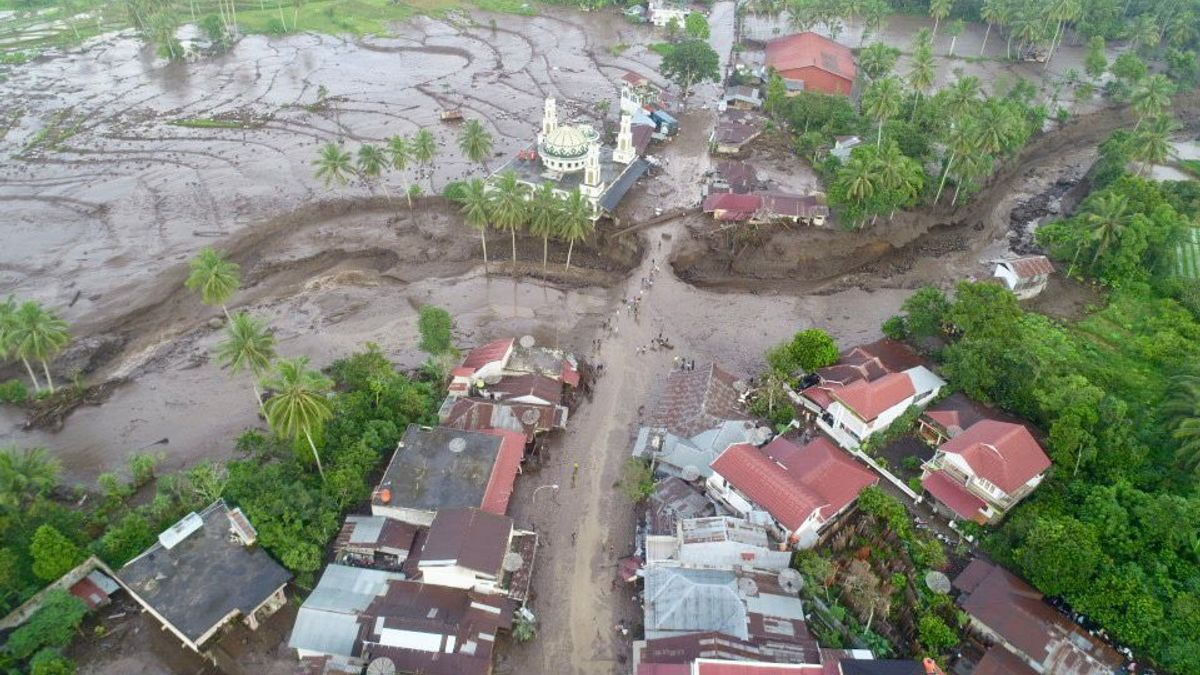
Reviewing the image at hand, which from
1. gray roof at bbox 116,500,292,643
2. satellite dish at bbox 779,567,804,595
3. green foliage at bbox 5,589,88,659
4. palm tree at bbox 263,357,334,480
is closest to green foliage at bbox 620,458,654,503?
satellite dish at bbox 779,567,804,595

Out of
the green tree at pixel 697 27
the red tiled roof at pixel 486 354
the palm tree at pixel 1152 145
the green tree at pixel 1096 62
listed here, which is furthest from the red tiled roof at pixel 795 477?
the green tree at pixel 1096 62

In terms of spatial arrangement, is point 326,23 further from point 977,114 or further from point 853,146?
point 977,114

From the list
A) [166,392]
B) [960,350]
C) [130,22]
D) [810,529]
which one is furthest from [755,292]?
[130,22]

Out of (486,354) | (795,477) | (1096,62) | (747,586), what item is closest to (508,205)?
(486,354)

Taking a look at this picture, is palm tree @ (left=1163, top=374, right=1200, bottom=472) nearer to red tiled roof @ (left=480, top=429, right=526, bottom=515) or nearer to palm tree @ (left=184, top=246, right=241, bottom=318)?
red tiled roof @ (left=480, top=429, right=526, bottom=515)

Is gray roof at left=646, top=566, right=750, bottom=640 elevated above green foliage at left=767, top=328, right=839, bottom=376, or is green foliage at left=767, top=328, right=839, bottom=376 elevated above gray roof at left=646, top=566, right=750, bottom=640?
green foliage at left=767, top=328, right=839, bottom=376

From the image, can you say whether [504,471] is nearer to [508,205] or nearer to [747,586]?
[747,586]
